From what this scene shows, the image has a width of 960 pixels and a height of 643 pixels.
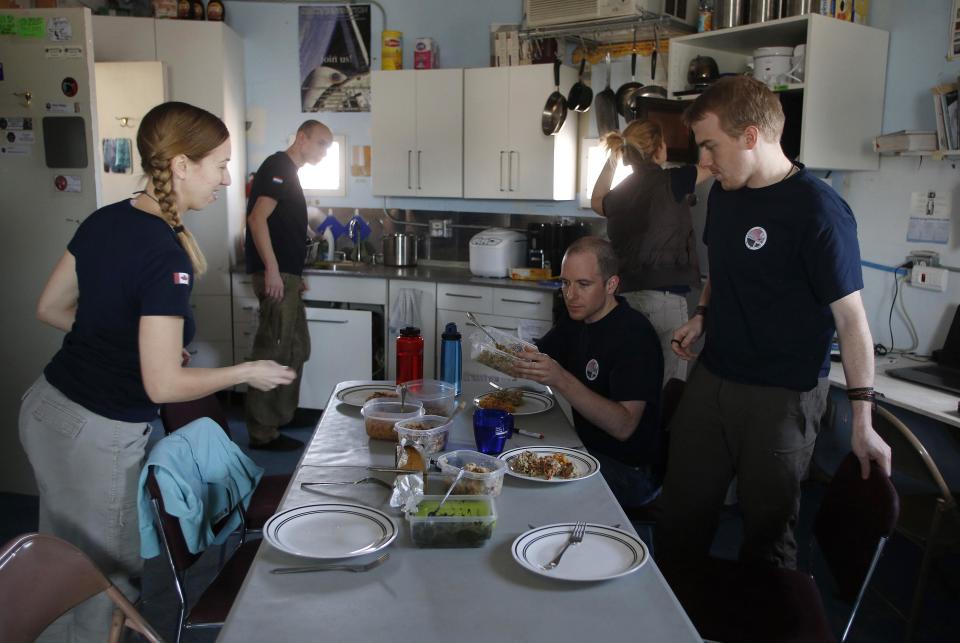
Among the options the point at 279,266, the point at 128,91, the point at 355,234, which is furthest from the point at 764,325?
the point at 128,91

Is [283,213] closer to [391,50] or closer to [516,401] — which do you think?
[391,50]

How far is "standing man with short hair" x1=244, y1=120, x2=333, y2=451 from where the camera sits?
407cm

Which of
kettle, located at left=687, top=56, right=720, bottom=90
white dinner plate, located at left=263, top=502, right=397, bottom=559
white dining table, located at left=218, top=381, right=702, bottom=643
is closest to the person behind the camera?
white dining table, located at left=218, top=381, right=702, bottom=643

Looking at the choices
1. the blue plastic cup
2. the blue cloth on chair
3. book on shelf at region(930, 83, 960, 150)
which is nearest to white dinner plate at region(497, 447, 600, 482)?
the blue plastic cup

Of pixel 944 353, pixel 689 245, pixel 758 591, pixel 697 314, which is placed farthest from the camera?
pixel 689 245

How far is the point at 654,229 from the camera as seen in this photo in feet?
11.1

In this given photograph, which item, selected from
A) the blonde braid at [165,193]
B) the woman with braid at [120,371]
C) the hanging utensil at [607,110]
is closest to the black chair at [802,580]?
the woman with braid at [120,371]

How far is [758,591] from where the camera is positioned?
6.27 feet

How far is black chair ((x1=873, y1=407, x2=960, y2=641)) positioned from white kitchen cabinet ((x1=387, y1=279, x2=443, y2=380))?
2.56 m

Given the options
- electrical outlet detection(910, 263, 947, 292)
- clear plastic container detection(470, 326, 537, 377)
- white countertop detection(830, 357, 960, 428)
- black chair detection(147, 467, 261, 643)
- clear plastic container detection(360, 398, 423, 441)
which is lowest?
black chair detection(147, 467, 261, 643)

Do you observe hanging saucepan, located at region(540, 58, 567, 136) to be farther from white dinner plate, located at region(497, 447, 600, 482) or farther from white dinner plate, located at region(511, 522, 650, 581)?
white dinner plate, located at region(511, 522, 650, 581)

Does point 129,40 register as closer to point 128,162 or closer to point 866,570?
point 128,162

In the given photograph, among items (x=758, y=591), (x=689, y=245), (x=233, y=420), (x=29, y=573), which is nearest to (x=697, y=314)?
(x=758, y=591)

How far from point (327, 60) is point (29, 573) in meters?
4.33
